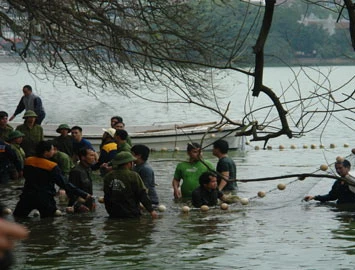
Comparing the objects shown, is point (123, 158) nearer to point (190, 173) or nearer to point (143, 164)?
point (143, 164)

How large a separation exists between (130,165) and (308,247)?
2587 millimetres

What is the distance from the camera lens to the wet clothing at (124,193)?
12844 millimetres

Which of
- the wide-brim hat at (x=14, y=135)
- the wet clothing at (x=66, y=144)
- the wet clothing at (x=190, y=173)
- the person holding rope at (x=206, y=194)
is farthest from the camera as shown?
the wet clothing at (x=66, y=144)

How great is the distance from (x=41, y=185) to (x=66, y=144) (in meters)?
5.32

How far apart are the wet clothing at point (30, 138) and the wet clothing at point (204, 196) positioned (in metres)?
5.36

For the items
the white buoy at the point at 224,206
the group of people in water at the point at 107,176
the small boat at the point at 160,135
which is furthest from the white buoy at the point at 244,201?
the small boat at the point at 160,135

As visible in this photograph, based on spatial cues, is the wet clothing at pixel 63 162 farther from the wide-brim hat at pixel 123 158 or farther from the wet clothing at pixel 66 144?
the wide-brim hat at pixel 123 158

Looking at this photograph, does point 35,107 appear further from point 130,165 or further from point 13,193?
point 130,165

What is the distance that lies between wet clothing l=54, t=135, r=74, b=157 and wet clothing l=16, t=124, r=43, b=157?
825 millimetres

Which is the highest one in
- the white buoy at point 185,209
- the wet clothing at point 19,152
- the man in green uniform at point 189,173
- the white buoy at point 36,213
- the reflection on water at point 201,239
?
the wet clothing at point 19,152

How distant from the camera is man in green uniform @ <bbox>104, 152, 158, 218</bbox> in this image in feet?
42.0

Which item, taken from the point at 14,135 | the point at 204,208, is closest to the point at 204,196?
the point at 204,208

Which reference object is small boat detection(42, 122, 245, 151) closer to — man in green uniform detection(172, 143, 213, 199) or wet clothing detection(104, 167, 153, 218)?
man in green uniform detection(172, 143, 213, 199)

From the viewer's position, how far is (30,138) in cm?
1930
